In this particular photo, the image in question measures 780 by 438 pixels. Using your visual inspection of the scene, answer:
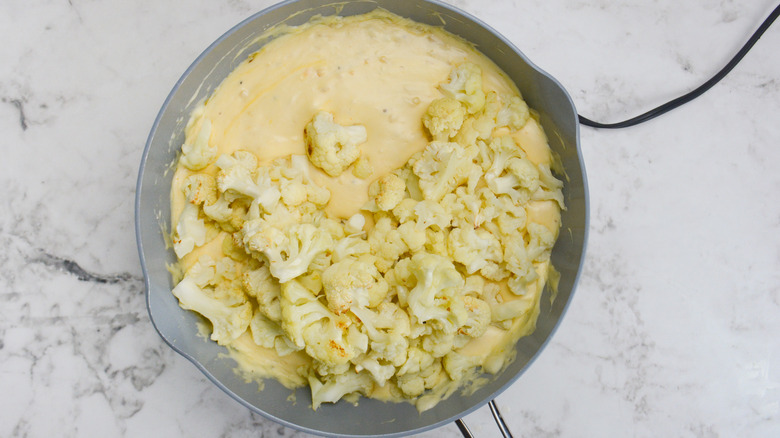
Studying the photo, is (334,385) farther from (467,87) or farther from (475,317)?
(467,87)

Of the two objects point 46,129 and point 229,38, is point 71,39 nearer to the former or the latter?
point 46,129

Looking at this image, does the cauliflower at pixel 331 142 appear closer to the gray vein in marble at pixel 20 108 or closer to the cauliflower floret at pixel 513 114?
the cauliflower floret at pixel 513 114

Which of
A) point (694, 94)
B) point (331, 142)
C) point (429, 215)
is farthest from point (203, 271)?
point (694, 94)

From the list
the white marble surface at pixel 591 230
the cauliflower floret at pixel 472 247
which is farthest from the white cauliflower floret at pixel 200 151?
the cauliflower floret at pixel 472 247

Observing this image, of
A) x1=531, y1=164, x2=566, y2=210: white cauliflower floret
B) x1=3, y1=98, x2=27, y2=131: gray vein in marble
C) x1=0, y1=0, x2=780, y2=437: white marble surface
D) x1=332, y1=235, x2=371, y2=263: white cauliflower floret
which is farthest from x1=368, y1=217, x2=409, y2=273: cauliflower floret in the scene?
x1=3, y1=98, x2=27, y2=131: gray vein in marble

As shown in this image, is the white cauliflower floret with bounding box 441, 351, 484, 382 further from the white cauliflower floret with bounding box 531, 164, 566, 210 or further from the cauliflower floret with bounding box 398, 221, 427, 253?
the white cauliflower floret with bounding box 531, 164, 566, 210

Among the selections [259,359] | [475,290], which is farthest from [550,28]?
[259,359]
